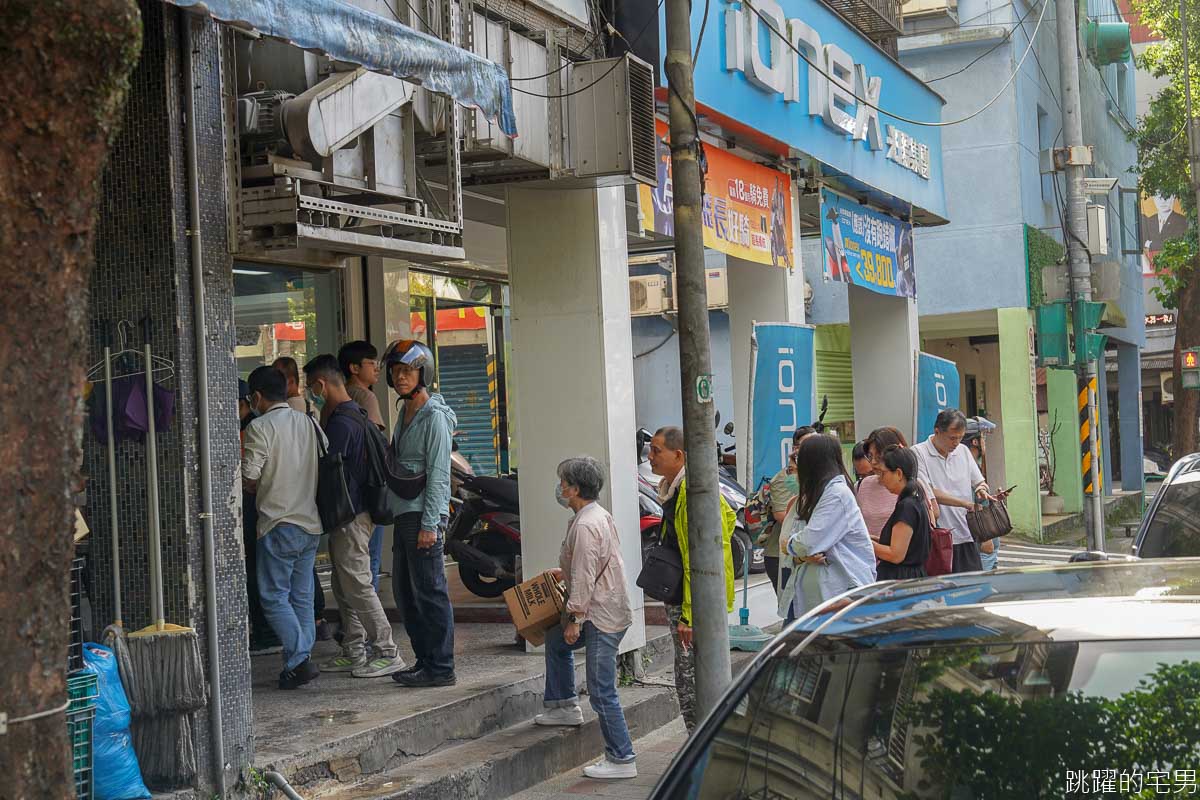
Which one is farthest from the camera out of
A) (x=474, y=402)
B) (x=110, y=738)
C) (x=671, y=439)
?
(x=474, y=402)

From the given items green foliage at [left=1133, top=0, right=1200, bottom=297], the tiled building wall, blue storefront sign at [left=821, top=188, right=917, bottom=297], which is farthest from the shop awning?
green foliage at [left=1133, top=0, right=1200, bottom=297]

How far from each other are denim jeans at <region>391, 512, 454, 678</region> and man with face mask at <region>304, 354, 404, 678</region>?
0.74ft

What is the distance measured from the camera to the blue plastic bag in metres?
5.25

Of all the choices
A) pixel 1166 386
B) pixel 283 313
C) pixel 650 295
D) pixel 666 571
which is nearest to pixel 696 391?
pixel 666 571

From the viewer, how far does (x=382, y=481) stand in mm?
7953

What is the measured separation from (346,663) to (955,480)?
14.3 ft

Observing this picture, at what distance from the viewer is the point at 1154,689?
2531 mm

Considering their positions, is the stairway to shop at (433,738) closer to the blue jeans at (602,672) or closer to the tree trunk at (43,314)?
the blue jeans at (602,672)

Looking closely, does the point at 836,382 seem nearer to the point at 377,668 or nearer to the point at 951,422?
the point at 951,422

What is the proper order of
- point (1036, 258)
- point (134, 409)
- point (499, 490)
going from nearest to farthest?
point (134, 409), point (499, 490), point (1036, 258)

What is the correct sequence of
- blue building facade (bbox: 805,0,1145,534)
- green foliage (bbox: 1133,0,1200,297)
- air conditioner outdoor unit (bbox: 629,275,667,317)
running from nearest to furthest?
blue building facade (bbox: 805,0,1145,534) < air conditioner outdoor unit (bbox: 629,275,667,317) < green foliage (bbox: 1133,0,1200,297)

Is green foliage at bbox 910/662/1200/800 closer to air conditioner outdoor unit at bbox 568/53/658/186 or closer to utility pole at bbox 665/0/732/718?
utility pole at bbox 665/0/732/718

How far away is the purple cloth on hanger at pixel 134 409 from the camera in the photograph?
19.1 feet

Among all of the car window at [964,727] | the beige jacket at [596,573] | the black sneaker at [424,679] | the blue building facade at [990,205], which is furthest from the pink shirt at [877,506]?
the blue building facade at [990,205]
